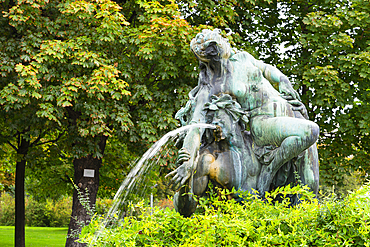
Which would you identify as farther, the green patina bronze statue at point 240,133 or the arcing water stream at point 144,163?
the arcing water stream at point 144,163

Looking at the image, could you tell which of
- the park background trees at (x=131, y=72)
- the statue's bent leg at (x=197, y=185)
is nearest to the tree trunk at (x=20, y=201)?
the park background trees at (x=131, y=72)

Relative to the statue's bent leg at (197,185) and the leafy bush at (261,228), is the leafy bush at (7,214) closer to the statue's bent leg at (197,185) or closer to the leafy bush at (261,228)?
the statue's bent leg at (197,185)

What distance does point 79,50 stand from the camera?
31.8 feet

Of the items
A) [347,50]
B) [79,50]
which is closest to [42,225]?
[79,50]

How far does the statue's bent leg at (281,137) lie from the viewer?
3537 millimetres

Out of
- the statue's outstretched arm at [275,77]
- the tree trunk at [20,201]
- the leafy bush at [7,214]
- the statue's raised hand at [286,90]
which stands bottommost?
the leafy bush at [7,214]

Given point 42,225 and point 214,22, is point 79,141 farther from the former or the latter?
point 42,225

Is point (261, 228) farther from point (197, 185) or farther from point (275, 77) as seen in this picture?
point (275, 77)

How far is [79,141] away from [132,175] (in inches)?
263

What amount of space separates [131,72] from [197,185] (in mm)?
7221

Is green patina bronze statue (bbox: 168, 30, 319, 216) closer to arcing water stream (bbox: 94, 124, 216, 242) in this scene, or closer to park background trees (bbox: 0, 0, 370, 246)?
arcing water stream (bbox: 94, 124, 216, 242)

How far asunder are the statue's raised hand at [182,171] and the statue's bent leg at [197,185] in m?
0.10

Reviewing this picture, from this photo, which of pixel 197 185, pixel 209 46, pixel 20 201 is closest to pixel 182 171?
pixel 197 185

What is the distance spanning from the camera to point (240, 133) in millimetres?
3877
